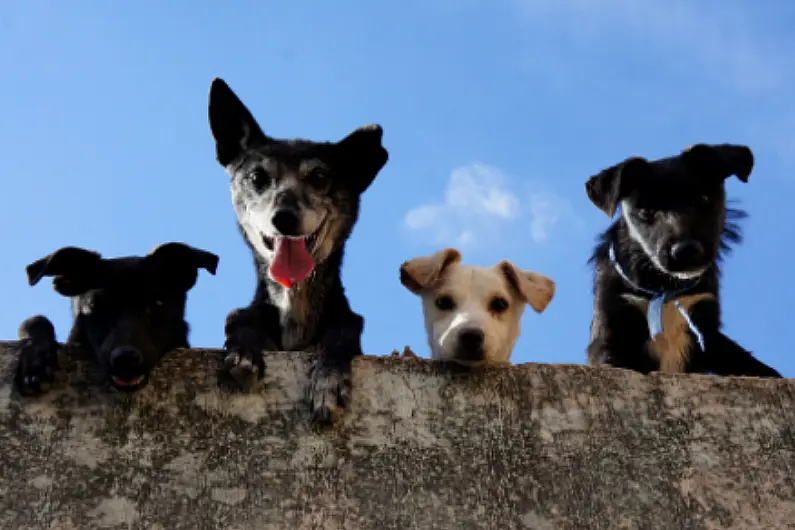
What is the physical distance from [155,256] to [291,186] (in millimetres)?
957

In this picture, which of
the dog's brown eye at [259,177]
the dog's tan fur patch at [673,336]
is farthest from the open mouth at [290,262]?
the dog's tan fur patch at [673,336]

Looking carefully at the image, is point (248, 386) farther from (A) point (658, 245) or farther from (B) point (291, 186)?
(A) point (658, 245)

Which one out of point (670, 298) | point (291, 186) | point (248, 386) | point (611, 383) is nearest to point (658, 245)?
point (670, 298)

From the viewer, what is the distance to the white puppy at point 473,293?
545 centimetres

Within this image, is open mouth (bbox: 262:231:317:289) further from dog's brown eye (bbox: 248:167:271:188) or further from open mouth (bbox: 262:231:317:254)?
dog's brown eye (bbox: 248:167:271:188)

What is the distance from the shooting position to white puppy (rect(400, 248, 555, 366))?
17.9 feet

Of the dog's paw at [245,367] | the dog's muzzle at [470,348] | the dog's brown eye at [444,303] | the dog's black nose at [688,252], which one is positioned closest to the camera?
the dog's paw at [245,367]

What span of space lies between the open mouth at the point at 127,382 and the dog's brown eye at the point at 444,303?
6.00ft

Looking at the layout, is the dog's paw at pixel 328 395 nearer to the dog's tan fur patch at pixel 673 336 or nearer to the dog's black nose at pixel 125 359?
the dog's black nose at pixel 125 359

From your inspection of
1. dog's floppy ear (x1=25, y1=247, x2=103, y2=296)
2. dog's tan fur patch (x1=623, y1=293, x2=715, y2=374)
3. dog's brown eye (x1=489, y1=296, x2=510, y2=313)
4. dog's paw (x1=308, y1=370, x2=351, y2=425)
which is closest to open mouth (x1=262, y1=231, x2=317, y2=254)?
dog's floppy ear (x1=25, y1=247, x2=103, y2=296)

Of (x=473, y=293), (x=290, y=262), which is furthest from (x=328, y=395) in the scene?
(x=473, y=293)

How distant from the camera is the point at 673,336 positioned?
237 inches

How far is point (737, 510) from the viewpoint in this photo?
4.46 metres

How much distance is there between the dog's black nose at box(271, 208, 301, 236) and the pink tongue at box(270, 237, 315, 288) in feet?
0.36
